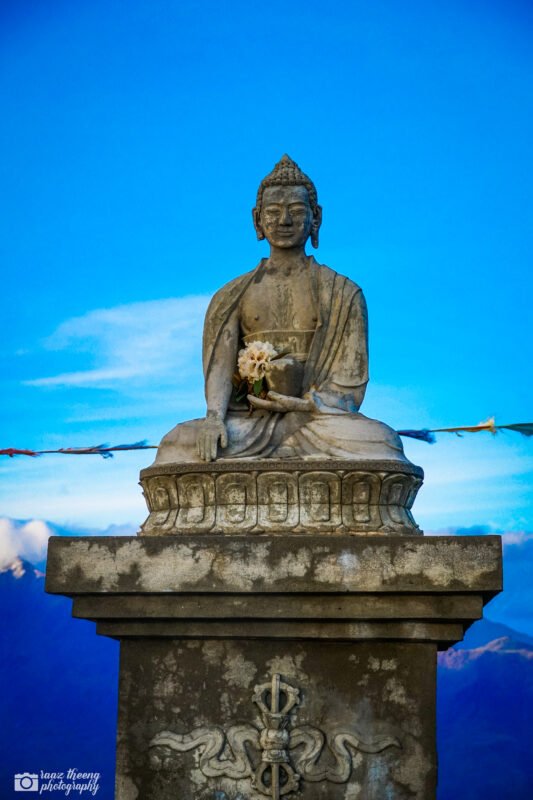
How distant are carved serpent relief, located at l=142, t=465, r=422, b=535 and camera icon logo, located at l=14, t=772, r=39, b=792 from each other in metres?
4.98

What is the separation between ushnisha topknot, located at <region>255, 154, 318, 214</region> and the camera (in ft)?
26.1

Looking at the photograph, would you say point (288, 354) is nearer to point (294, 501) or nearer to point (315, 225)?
point (315, 225)

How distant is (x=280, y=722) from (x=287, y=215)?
3233 mm

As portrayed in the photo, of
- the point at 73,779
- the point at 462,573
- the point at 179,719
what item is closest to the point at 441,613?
the point at 462,573

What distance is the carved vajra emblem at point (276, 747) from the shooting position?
6.57 meters

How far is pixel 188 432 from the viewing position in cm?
726

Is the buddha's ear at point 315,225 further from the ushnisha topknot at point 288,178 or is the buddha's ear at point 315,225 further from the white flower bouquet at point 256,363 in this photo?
the white flower bouquet at point 256,363

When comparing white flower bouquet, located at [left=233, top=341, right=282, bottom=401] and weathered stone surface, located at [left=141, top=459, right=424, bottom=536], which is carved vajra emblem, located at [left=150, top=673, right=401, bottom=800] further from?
white flower bouquet, located at [left=233, top=341, right=282, bottom=401]

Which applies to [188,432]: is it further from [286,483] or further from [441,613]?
[441,613]

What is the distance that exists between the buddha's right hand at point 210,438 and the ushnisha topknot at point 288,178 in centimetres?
170

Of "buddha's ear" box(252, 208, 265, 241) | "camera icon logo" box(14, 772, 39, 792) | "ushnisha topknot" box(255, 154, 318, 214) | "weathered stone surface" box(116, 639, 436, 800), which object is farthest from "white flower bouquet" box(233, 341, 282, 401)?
"camera icon logo" box(14, 772, 39, 792)

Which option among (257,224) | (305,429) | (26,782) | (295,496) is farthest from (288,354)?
(26,782)

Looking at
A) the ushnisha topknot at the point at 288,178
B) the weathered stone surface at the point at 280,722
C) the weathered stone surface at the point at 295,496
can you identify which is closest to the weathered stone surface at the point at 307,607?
the weathered stone surface at the point at 280,722

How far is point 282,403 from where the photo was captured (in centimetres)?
739
